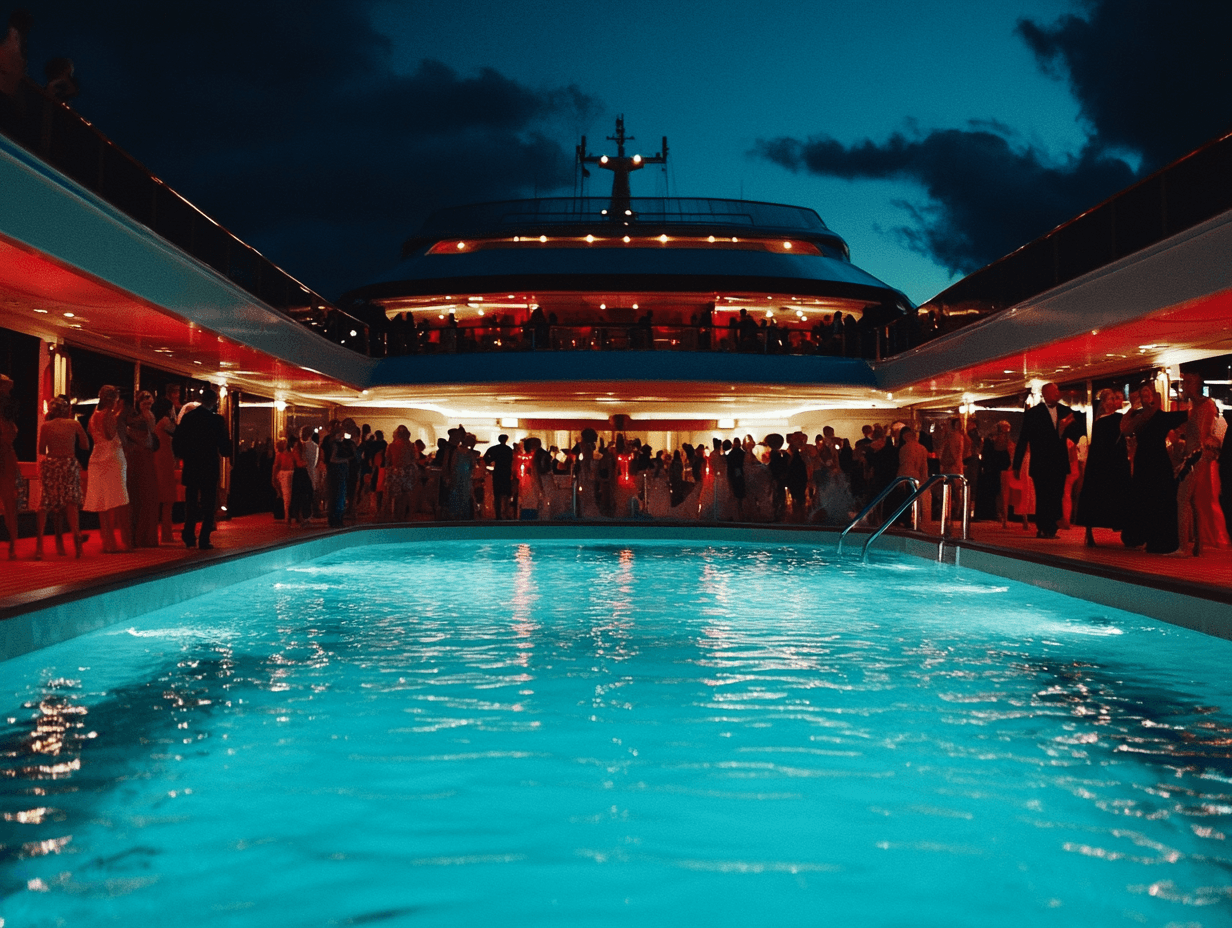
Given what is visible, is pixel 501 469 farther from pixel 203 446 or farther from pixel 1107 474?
pixel 1107 474

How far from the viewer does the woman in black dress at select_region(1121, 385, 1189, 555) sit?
1098cm

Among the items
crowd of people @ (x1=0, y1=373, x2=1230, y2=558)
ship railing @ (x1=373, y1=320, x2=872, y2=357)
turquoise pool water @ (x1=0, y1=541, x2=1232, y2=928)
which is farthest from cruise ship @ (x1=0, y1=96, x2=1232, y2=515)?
turquoise pool water @ (x1=0, y1=541, x2=1232, y2=928)

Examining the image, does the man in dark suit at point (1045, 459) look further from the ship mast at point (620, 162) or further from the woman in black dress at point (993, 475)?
the ship mast at point (620, 162)

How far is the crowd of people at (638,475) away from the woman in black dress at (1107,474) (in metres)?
0.02

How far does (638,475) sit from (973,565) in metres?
8.60

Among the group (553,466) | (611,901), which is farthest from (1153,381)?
(611,901)

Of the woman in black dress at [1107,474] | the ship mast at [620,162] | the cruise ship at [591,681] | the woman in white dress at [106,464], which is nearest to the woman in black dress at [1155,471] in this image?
the woman in black dress at [1107,474]

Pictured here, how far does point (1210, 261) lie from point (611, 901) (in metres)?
8.95

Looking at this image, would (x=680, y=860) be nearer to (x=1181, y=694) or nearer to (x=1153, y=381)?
(x=1181, y=694)

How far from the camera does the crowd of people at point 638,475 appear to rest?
10734 mm

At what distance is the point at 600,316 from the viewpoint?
2964cm

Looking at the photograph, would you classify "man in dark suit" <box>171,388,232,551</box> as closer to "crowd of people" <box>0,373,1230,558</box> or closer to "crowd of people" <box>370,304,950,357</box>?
"crowd of people" <box>0,373,1230,558</box>

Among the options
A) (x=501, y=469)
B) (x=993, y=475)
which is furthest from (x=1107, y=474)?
(x=501, y=469)

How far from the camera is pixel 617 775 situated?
4.33 metres
